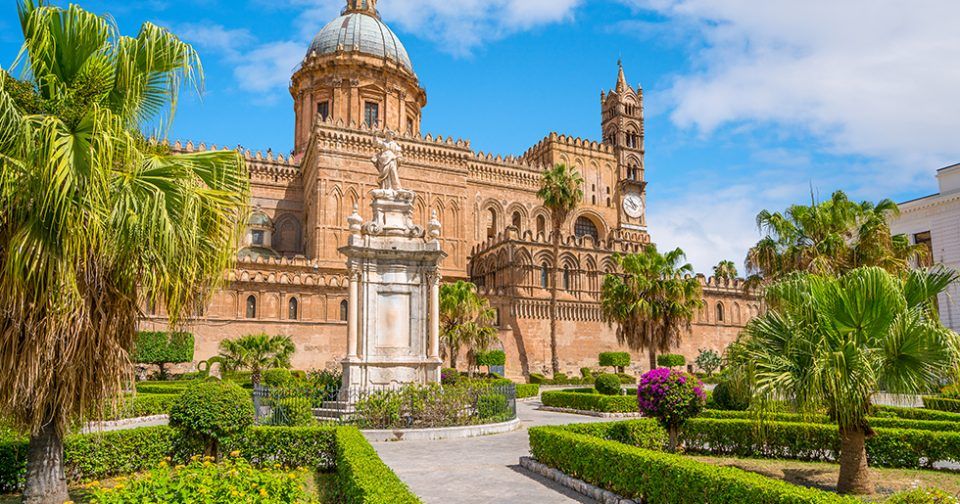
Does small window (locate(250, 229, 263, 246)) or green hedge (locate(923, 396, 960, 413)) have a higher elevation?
small window (locate(250, 229, 263, 246))

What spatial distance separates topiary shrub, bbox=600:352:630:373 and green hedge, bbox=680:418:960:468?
30498 millimetres

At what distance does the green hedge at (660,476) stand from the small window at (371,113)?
154ft

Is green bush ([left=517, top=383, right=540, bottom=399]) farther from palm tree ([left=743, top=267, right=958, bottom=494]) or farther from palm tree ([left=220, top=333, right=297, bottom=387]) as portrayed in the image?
palm tree ([left=743, top=267, right=958, bottom=494])

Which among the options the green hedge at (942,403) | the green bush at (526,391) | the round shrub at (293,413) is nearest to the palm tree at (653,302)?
the green bush at (526,391)

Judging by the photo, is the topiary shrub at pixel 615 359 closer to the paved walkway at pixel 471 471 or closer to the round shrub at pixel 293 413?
the paved walkway at pixel 471 471

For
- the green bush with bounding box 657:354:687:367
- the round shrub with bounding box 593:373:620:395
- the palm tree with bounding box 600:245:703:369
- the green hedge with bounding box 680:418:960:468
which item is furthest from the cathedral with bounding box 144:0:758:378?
the green hedge with bounding box 680:418:960:468

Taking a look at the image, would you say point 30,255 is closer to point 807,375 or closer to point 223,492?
point 223,492

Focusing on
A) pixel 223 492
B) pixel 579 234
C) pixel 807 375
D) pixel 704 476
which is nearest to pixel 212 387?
pixel 223 492

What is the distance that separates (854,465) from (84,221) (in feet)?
35.1

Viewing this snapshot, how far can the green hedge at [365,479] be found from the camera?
7207 mm

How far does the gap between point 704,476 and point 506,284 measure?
4131 cm

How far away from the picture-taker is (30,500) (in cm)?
842

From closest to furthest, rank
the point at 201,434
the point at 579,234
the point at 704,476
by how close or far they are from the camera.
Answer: the point at 704,476
the point at 201,434
the point at 579,234

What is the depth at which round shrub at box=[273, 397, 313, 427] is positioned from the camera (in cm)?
1459
